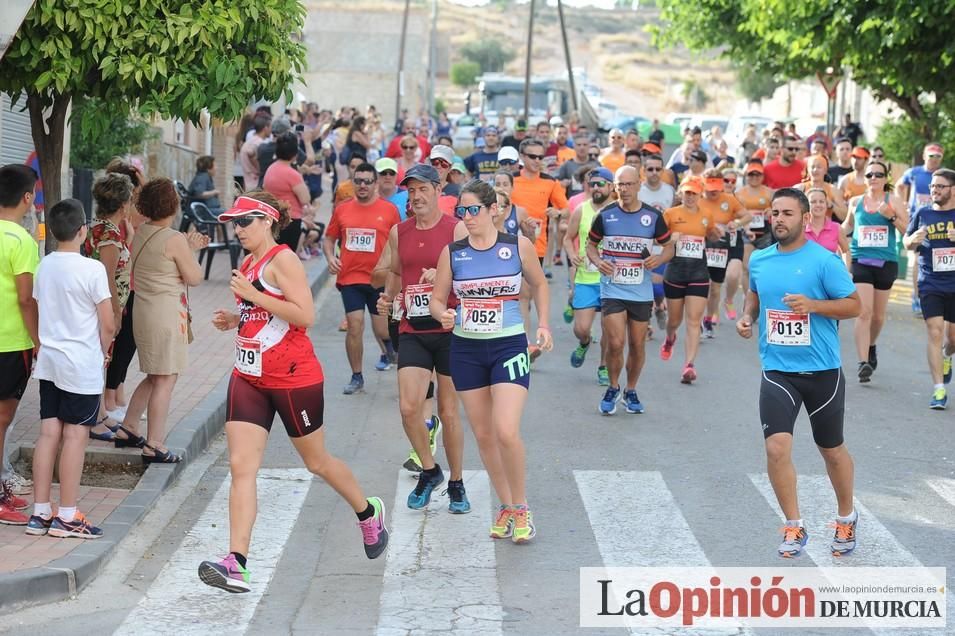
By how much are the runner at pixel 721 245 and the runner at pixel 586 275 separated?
1.03 metres

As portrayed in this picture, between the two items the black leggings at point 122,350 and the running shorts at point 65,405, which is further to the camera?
the black leggings at point 122,350

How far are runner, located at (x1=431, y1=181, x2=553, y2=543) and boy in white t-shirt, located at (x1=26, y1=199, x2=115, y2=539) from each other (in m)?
1.89

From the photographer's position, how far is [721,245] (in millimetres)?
15430

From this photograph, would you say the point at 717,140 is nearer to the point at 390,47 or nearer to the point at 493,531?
the point at 493,531

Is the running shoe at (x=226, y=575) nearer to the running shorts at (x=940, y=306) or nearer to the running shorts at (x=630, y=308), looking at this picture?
the running shorts at (x=630, y=308)

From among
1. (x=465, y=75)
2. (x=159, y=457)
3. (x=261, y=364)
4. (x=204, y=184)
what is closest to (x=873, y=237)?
(x=159, y=457)

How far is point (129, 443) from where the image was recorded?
9.24m

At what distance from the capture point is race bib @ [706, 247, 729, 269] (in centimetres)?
1549

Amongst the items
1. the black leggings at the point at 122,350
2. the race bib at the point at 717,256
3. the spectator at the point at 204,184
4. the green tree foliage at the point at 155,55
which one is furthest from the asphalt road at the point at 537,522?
the spectator at the point at 204,184

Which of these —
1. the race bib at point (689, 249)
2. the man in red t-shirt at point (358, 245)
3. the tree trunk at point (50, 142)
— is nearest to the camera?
the tree trunk at point (50, 142)

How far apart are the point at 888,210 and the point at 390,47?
67.0 m

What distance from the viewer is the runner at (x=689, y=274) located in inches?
510

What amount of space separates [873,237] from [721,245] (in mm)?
2489

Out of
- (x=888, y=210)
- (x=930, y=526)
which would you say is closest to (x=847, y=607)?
(x=930, y=526)
